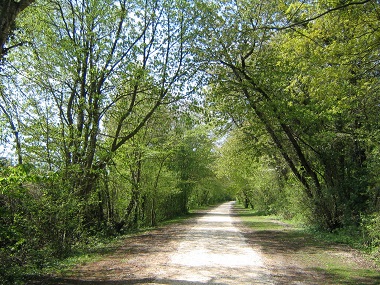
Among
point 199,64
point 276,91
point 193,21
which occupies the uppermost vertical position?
point 193,21

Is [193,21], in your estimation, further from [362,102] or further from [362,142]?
[362,142]

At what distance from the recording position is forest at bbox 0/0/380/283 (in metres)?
9.48

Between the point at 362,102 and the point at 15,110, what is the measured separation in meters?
12.1

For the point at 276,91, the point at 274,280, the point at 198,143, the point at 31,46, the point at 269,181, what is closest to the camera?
the point at 274,280

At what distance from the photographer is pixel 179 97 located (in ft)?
43.1

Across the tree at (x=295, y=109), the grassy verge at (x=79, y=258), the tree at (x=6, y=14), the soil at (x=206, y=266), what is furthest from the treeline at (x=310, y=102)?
the tree at (x=6, y=14)

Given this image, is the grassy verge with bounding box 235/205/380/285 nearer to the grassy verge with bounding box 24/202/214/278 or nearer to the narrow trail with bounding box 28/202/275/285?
the narrow trail with bounding box 28/202/275/285

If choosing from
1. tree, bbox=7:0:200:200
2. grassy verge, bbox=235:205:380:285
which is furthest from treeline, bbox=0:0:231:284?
grassy verge, bbox=235:205:380:285

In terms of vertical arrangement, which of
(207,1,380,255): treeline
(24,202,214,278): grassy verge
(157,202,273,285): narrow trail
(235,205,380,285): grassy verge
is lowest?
(235,205,380,285): grassy verge

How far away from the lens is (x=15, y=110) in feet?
33.0

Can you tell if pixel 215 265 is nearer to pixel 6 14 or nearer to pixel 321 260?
pixel 321 260

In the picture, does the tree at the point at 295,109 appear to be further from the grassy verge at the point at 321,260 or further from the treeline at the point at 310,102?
the grassy verge at the point at 321,260

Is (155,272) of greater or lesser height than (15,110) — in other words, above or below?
below

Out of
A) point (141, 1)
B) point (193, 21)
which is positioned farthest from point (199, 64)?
point (141, 1)
